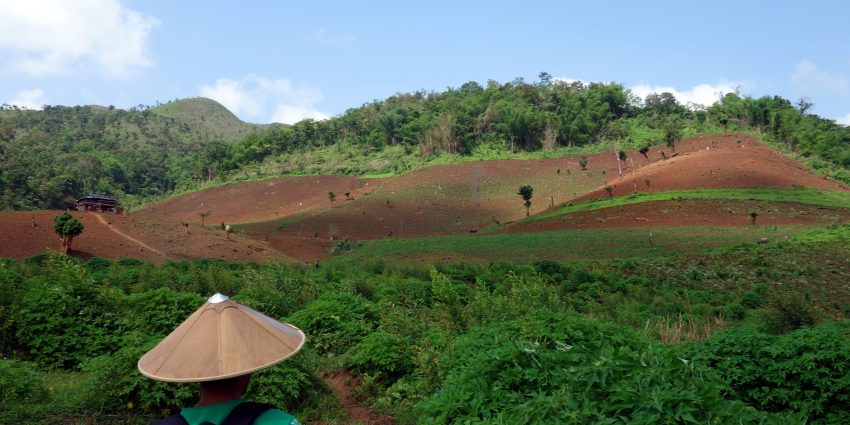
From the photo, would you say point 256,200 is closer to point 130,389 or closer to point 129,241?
point 129,241

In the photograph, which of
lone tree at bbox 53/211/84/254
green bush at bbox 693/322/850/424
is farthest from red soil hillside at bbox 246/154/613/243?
green bush at bbox 693/322/850/424

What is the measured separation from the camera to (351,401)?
7.91 metres

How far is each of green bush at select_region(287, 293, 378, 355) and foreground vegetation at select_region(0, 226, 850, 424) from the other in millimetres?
23

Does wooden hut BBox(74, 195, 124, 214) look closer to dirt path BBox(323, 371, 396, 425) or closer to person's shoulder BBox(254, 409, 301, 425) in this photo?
dirt path BBox(323, 371, 396, 425)

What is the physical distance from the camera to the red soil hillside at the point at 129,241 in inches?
1164

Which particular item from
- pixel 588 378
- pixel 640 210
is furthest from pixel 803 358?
pixel 640 210

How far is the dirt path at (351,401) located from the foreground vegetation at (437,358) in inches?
4.8

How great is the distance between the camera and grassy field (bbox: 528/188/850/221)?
41.6m

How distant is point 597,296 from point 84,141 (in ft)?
317

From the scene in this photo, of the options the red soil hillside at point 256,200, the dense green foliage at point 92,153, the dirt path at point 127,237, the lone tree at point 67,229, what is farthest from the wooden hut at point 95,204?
the lone tree at point 67,229

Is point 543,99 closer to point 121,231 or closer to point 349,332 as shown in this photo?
point 121,231

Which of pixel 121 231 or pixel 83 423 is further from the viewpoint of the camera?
pixel 121 231

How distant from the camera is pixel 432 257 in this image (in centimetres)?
3136

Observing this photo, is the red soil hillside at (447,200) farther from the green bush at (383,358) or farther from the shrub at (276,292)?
the green bush at (383,358)
